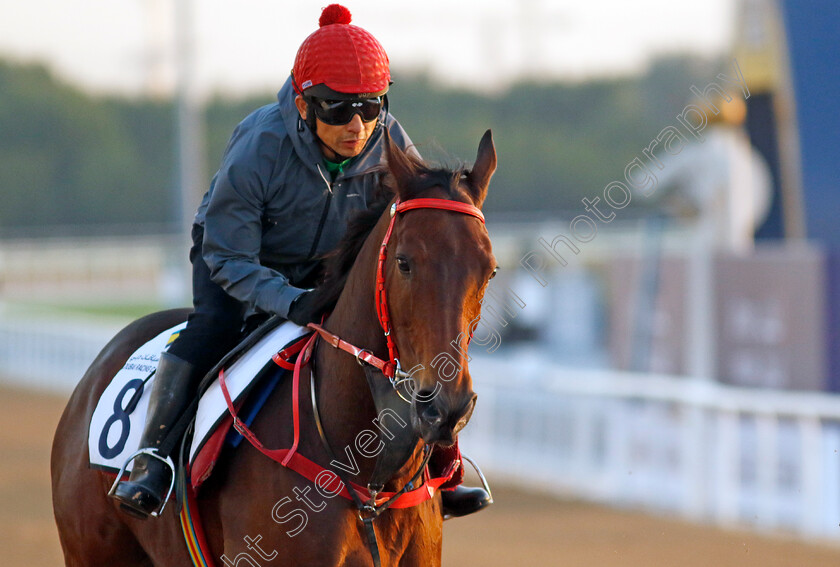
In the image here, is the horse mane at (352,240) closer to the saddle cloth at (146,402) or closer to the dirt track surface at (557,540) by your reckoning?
the saddle cloth at (146,402)

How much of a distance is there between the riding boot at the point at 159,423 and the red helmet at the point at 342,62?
98 centimetres

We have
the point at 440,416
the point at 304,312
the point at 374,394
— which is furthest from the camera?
the point at 304,312

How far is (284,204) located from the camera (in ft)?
11.0

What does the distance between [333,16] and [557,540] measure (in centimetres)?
522

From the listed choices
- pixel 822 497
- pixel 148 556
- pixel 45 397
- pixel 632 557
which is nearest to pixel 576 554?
pixel 632 557

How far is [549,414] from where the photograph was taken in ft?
32.6

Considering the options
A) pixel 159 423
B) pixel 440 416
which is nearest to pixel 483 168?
pixel 440 416

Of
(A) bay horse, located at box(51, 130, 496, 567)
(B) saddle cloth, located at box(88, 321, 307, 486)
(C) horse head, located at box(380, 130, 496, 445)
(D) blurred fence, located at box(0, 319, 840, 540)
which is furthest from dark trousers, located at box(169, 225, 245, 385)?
(D) blurred fence, located at box(0, 319, 840, 540)

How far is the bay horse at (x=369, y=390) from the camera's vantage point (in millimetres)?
2502

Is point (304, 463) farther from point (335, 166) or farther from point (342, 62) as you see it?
point (342, 62)

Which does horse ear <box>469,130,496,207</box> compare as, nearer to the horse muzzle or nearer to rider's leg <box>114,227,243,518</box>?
the horse muzzle

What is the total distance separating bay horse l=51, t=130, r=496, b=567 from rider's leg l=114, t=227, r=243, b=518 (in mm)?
155

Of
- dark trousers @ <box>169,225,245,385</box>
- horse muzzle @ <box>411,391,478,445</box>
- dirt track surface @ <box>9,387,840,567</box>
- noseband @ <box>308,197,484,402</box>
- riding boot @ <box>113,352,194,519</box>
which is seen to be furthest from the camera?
dirt track surface @ <box>9,387,840,567</box>

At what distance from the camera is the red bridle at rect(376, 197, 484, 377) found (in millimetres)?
2646
